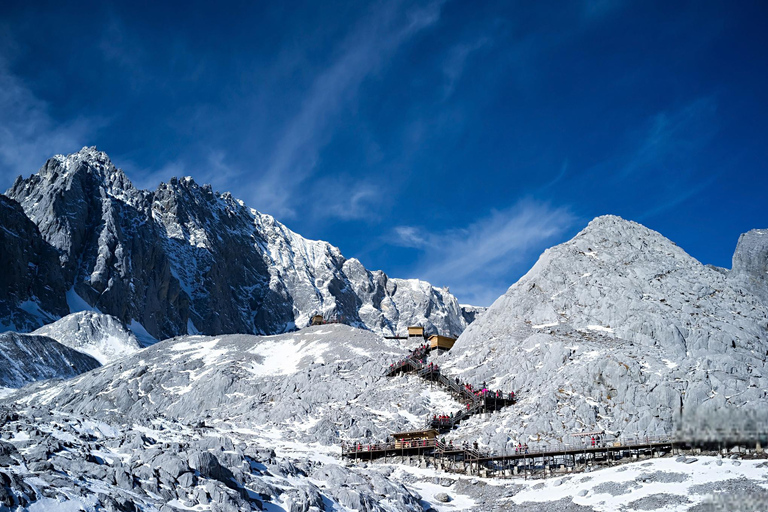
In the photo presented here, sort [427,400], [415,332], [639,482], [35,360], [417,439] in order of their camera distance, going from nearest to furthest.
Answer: [639,482]
[417,439]
[427,400]
[415,332]
[35,360]

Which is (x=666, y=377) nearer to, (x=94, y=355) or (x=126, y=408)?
(x=126, y=408)

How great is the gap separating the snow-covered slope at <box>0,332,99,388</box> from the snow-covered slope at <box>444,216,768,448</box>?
85.1 meters

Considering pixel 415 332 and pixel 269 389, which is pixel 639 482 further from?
pixel 415 332

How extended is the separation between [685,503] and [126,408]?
79.7 meters

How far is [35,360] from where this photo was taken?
129250mm

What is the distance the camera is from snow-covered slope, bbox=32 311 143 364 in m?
157

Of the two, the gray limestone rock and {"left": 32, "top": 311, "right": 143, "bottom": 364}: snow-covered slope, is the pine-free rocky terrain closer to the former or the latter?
the gray limestone rock

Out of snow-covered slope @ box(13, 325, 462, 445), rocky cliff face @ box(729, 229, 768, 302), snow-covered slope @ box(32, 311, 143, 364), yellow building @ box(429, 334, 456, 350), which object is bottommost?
snow-covered slope @ box(13, 325, 462, 445)

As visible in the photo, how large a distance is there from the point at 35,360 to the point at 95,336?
1335 inches

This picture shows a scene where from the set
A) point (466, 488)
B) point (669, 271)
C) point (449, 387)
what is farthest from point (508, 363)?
point (669, 271)

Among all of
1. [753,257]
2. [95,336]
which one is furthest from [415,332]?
[95,336]

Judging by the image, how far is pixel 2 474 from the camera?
28750 mm

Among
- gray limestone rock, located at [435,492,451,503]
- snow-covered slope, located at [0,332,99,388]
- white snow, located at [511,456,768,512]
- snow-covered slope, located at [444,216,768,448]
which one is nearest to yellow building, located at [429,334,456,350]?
snow-covered slope, located at [444,216,768,448]

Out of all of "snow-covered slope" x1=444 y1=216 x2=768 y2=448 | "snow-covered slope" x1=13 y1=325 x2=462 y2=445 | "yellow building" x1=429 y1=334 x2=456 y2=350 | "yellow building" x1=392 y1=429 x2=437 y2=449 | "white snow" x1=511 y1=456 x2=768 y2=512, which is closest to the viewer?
"white snow" x1=511 y1=456 x2=768 y2=512
